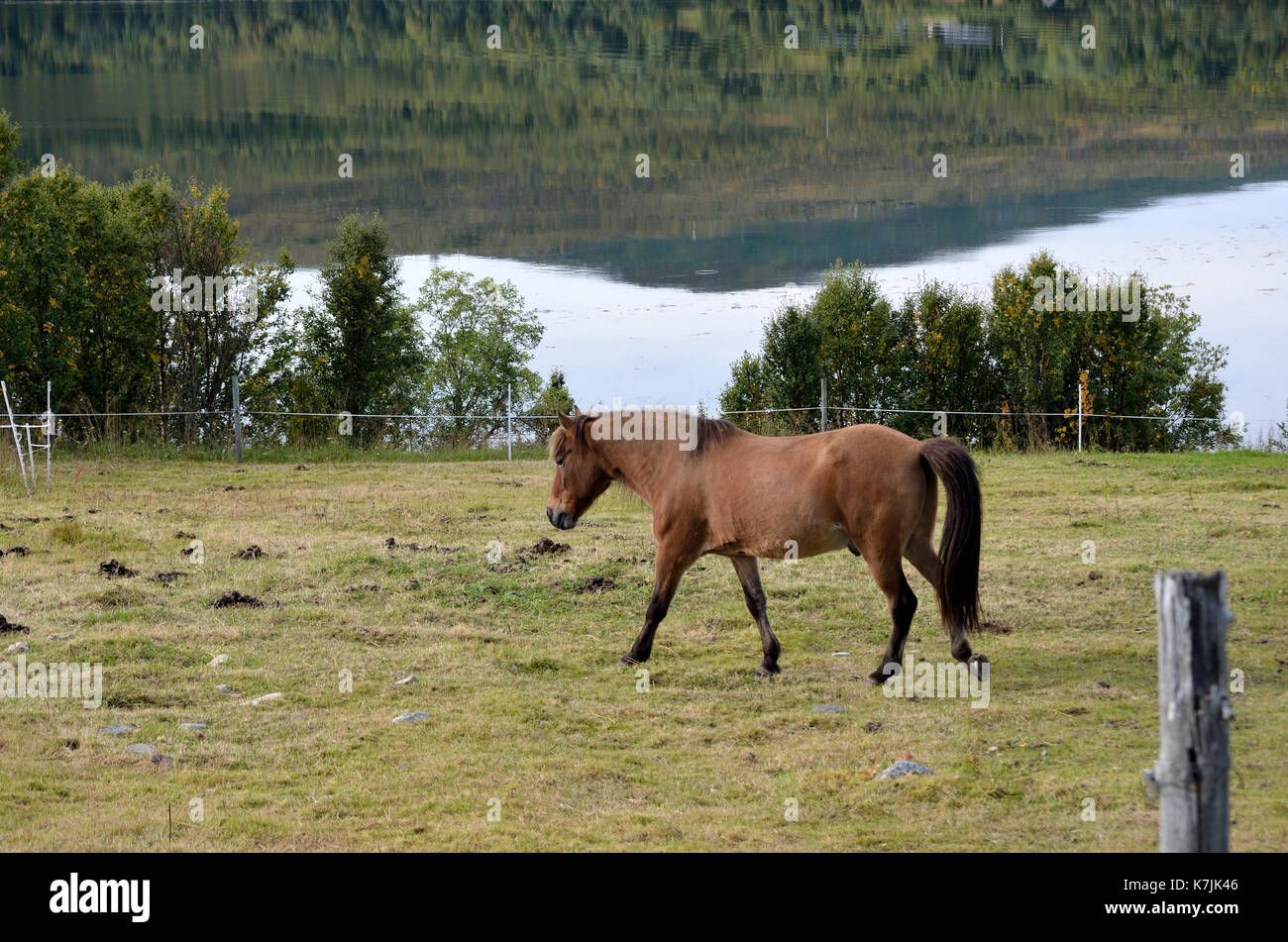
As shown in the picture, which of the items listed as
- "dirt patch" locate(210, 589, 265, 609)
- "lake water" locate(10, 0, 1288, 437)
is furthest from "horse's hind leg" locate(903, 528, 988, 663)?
"lake water" locate(10, 0, 1288, 437)

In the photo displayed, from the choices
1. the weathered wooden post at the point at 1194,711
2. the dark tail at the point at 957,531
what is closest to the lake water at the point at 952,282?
the dark tail at the point at 957,531

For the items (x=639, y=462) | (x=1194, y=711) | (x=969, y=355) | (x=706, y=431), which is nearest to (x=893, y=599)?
(x=706, y=431)

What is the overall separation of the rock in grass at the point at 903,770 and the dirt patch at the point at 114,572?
29.0 ft

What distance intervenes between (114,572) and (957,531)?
888 cm

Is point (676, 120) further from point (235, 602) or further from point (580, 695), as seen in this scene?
point (580, 695)

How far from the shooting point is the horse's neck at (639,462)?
413 inches

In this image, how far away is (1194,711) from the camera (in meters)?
4.18

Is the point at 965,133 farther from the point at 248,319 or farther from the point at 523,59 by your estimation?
the point at 248,319

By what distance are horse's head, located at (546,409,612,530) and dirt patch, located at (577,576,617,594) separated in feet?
5.69

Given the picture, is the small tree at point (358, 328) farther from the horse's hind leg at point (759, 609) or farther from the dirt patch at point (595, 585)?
the horse's hind leg at point (759, 609)

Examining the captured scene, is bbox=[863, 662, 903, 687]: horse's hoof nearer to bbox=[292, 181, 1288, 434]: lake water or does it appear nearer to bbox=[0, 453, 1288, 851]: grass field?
bbox=[0, 453, 1288, 851]: grass field

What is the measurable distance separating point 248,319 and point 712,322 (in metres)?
26.0

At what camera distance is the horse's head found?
1088 centimetres

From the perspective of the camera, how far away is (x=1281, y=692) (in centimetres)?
880
